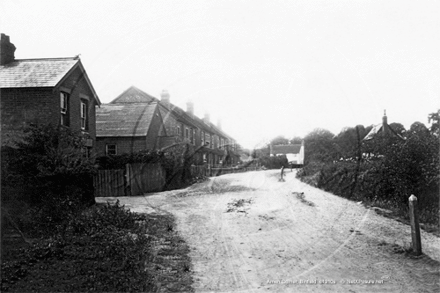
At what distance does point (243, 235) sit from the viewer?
8.78 meters

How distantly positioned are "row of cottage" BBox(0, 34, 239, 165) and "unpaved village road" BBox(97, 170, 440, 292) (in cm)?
650

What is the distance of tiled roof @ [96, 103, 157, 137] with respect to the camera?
26625 millimetres

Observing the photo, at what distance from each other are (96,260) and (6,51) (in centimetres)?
1639

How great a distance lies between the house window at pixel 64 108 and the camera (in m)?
17.4

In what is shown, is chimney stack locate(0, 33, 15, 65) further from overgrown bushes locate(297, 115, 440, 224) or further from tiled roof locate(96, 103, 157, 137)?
overgrown bushes locate(297, 115, 440, 224)

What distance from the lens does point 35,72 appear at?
17.2m

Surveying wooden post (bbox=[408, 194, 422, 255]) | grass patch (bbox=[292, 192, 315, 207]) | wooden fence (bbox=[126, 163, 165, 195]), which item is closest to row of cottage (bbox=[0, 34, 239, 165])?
wooden fence (bbox=[126, 163, 165, 195])

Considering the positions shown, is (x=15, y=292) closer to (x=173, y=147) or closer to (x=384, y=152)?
(x=384, y=152)

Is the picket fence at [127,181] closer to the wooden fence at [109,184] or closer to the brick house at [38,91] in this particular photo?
the wooden fence at [109,184]

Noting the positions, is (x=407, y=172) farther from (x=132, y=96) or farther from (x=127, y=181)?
(x=132, y=96)

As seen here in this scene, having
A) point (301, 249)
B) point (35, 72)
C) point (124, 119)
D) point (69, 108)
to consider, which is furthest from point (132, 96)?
point (301, 249)

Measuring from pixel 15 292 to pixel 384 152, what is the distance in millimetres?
10136

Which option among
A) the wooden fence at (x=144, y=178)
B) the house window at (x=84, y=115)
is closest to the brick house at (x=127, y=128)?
the house window at (x=84, y=115)

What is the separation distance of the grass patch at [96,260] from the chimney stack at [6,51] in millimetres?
13316
